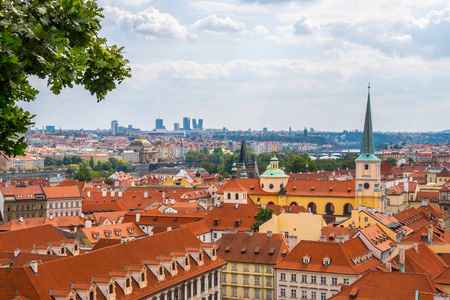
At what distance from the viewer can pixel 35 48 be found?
413 inches

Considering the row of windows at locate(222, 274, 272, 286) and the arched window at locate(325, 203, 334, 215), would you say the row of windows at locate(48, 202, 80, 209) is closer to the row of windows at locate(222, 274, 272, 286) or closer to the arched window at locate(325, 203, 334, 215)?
the arched window at locate(325, 203, 334, 215)

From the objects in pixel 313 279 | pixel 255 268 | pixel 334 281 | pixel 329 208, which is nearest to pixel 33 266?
pixel 313 279

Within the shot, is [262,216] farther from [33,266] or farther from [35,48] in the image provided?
[35,48]

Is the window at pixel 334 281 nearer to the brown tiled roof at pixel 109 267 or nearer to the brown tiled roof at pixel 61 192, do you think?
the brown tiled roof at pixel 109 267

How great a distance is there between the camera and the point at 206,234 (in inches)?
3282

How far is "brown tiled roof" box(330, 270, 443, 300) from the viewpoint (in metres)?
41.2

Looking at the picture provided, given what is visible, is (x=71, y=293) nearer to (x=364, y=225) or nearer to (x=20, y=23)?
(x=20, y=23)

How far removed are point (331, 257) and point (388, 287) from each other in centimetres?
1742

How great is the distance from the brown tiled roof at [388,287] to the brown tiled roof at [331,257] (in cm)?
1408

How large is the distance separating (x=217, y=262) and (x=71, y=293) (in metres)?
20.6

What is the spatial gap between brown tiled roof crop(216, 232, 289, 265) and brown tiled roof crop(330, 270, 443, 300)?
20236mm

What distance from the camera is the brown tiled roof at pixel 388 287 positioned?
1624 inches

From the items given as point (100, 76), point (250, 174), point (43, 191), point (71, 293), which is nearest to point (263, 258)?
point (71, 293)

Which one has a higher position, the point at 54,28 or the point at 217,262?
the point at 54,28
